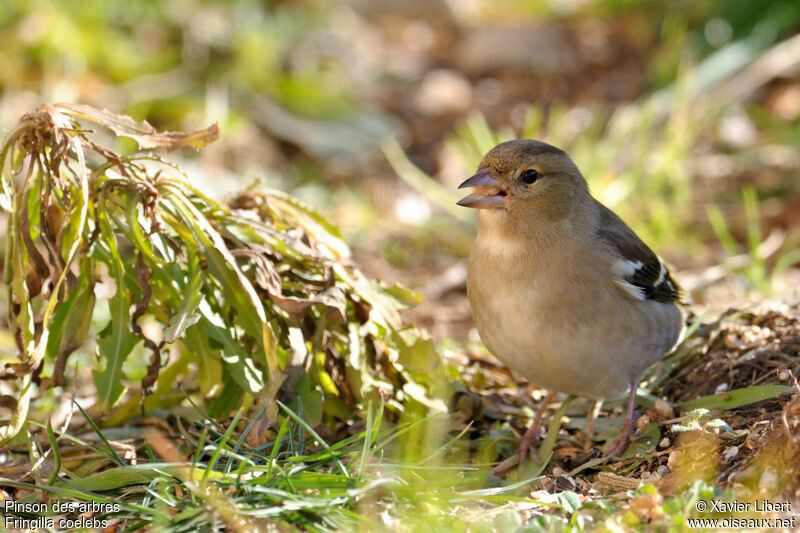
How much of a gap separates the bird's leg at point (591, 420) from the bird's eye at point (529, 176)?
1048mm

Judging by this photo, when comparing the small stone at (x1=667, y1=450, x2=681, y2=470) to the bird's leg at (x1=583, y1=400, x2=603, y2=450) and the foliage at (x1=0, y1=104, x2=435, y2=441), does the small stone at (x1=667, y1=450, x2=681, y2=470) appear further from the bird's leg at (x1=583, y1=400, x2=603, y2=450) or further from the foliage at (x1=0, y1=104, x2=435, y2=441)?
the foliage at (x1=0, y1=104, x2=435, y2=441)

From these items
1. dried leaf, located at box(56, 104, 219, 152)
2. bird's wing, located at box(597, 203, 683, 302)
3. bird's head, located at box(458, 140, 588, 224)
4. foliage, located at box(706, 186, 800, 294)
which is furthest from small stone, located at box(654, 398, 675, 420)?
dried leaf, located at box(56, 104, 219, 152)

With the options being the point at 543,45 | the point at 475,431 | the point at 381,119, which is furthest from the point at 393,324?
the point at 543,45

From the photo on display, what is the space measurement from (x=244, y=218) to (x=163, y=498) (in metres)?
1.15

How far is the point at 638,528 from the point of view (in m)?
2.50

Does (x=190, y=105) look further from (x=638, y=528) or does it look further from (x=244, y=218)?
(x=638, y=528)

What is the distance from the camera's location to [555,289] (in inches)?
138

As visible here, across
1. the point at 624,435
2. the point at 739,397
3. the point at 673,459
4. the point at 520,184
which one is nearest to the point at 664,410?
the point at 624,435

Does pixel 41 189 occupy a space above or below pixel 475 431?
above

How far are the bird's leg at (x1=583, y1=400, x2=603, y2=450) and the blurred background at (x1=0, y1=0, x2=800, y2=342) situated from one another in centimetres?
132

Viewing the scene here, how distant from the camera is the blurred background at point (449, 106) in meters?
6.31

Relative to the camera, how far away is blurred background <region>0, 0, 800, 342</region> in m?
6.31

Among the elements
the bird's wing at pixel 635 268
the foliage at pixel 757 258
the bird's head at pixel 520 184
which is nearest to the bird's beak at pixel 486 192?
the bird's head at pixel 520 184

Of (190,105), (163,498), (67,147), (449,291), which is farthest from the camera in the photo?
(190,105)
